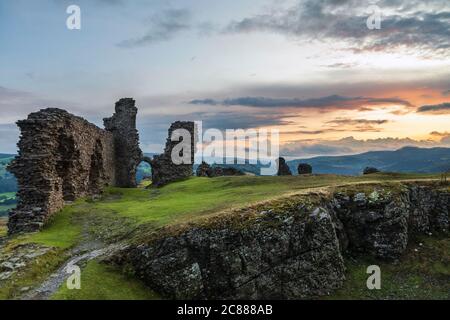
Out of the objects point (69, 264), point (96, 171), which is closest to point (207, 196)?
point (69, 264)

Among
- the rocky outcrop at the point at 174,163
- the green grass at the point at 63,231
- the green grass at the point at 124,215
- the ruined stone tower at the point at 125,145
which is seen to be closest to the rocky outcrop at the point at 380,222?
the green grass at the point at 124,215

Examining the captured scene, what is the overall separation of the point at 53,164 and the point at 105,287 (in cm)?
1762

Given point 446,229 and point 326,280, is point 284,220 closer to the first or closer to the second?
point 326,280

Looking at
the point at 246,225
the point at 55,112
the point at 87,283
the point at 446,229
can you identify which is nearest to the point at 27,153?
the point at 55,112

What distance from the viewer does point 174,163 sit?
220 ft

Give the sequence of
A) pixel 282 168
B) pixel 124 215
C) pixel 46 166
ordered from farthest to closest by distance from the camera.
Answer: pixel 282 168
pixel 46 166
pixel 124 215

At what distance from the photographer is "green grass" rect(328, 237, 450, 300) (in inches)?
976

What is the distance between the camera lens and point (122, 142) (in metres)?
67.4

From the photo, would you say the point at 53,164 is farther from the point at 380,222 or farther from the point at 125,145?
the point at 125,145

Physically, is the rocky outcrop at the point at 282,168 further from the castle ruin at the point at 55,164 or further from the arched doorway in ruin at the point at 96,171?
the arched doorway in ruin at the point at 96,171

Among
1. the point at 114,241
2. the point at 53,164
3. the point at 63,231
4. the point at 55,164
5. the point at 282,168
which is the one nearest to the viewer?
the point at 114,241

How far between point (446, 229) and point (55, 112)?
34.4m

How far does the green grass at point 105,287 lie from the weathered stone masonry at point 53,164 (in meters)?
10.9

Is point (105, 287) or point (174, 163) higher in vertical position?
point (174, 163)
